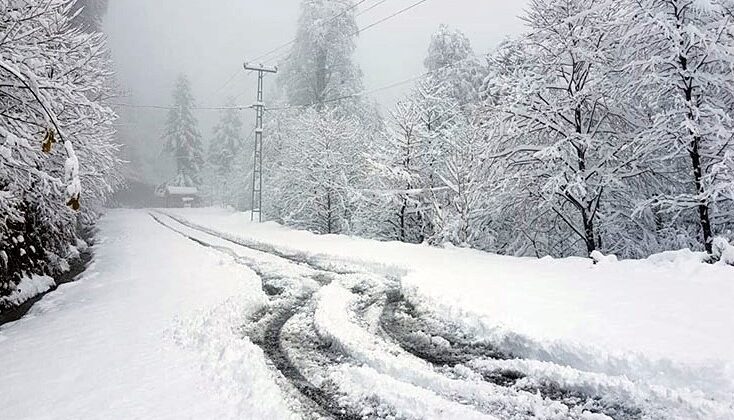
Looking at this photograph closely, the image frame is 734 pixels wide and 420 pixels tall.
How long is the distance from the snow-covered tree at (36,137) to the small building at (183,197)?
52962mm

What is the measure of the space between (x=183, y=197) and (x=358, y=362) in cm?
6678

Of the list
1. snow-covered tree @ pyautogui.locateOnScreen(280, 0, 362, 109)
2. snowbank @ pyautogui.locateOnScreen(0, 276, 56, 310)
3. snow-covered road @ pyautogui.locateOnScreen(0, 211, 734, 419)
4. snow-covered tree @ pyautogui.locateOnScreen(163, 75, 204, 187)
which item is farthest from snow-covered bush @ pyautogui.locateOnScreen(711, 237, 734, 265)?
snow-covered tree @ pyautogui.locateOnScreen(163, 75, 204, 187)

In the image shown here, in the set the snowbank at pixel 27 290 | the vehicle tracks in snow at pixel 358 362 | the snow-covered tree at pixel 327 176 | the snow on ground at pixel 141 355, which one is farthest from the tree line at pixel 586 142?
the snowbank at pixel 27 290

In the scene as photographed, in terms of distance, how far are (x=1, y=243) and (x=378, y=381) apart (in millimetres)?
8137

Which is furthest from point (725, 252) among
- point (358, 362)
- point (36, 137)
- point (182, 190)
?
point (182, 190)

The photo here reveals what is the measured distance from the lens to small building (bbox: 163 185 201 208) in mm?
64812

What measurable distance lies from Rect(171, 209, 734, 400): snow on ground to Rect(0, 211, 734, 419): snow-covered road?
18cm

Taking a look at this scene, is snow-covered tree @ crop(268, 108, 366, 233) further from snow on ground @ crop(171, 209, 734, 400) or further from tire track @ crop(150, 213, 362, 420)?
tire track @ crop(150, 213, 362, 420)

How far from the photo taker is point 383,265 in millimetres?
11953

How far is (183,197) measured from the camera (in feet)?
217

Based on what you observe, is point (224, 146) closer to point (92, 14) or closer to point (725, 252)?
point (92, 14)

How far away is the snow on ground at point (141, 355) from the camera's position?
13.6 feet

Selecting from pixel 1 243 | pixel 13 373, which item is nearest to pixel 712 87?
pixel 13 373

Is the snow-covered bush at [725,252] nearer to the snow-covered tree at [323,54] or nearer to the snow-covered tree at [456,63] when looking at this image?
the snow-covered tree at [456,63]
